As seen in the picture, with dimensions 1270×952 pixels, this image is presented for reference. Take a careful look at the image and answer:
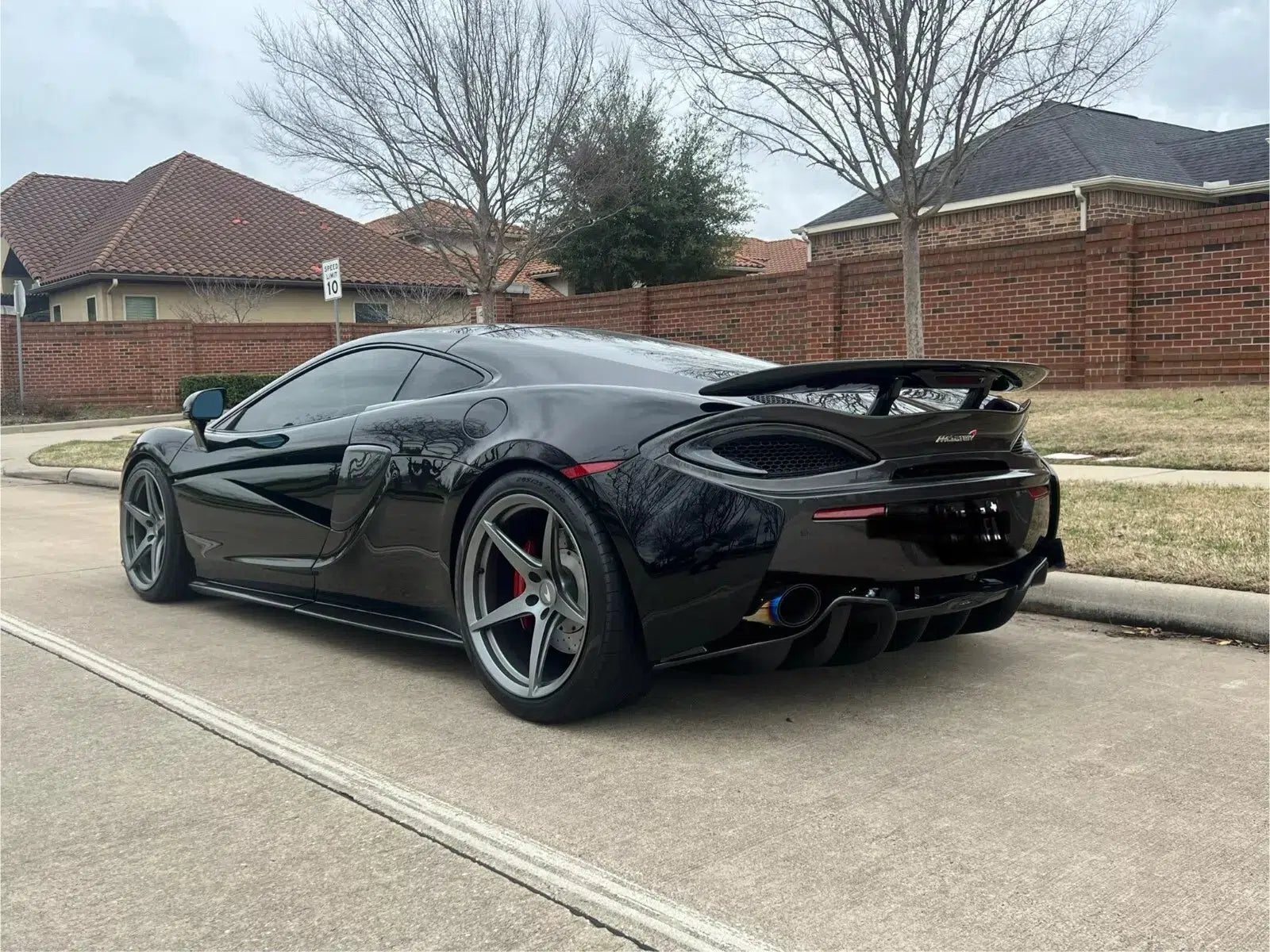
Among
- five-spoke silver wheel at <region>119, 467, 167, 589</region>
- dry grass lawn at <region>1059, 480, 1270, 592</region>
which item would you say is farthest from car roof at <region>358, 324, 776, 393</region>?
dry grass lawn at <region>1059, 480, 1270, 592</region>

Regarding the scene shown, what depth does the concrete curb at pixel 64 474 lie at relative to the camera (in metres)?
12.4

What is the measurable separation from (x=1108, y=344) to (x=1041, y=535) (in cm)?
1110

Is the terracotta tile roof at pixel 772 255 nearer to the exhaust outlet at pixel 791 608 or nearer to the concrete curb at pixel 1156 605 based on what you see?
the concrete curb at pixel 1156 605

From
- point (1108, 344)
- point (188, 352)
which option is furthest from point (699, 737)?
point (188, 352)

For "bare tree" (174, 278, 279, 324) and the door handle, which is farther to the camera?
"bare tree" (174, 278, 279, 324)

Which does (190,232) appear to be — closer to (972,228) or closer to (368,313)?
(368,313)

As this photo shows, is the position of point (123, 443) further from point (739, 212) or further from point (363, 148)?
point (739, 212)

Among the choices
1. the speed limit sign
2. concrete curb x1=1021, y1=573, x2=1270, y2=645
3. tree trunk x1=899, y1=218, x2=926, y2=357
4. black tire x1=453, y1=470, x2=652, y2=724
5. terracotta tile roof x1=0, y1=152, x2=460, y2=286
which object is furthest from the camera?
terracotta tile roof x1=0, y1=152, x2=460, y2=286

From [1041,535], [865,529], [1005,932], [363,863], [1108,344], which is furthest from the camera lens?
[1108,344]

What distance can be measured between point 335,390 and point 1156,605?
3.58m

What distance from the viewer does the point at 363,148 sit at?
684 inches

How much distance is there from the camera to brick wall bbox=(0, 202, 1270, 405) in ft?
43.1

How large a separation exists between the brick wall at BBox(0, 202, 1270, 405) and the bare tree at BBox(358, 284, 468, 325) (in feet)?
30.9

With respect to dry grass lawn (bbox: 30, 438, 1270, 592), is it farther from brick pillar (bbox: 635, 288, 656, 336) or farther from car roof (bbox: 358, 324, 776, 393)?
brick pillar (bbox: 635, 288, 656, 336)
